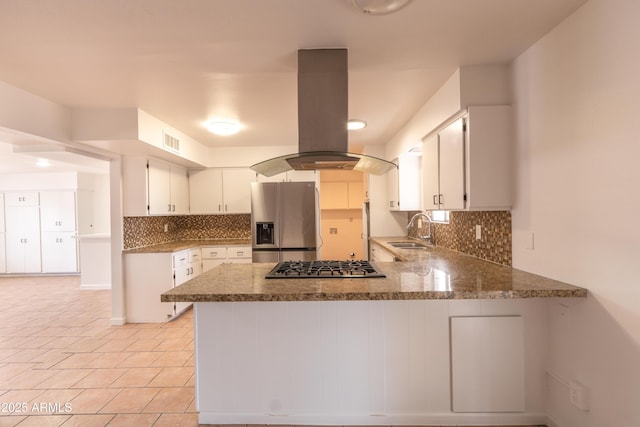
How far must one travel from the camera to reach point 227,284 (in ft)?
5.90

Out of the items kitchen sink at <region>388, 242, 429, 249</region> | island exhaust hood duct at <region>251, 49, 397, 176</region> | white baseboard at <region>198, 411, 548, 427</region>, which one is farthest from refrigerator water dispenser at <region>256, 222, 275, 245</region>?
white baseboard at <region>198, 411, 548, 427</region>

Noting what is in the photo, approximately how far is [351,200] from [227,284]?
4.99 m

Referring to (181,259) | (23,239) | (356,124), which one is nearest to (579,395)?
(356,124)

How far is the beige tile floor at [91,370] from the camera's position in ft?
6.84

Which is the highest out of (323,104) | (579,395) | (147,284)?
(323,104)

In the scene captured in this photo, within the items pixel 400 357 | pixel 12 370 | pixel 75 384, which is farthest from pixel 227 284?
pixel 12 370

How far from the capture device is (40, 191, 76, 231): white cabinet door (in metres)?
6.59

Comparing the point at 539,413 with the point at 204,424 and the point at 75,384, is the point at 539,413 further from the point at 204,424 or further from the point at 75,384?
the point at 75,384

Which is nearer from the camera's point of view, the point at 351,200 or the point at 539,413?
the point at 539,413

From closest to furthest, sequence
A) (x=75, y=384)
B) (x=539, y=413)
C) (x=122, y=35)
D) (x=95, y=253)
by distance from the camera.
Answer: (x=122, y=35) → (x=539, y=413) → (x=75, y=384) → (x=95, y=253)

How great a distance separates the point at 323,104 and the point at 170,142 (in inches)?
91.8

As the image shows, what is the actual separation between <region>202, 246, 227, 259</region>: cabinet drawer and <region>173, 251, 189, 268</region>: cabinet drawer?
14.2 inches

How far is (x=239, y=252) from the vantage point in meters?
4.50

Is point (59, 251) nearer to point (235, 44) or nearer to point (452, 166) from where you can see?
point (235, 44)
